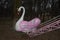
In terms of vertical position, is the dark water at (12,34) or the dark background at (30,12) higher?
the dark background at (30,12)

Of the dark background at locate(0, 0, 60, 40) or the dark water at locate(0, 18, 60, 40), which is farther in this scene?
the dark background at locate(0, 0, 60, 40)

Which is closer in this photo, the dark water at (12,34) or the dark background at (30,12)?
the dark water at (12,34)

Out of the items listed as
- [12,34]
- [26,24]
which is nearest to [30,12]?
[26,24]

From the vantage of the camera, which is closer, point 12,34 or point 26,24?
point 12,34

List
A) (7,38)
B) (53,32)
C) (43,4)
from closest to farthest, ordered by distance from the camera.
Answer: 1. (7,38)
2. (53,32)
3. (43,4)

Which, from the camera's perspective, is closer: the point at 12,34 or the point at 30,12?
the point at 12,34

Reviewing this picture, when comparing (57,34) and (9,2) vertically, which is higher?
(9,2)

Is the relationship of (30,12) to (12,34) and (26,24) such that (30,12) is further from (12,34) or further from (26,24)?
(12,34)

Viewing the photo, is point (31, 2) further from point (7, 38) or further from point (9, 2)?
point (7, 38)

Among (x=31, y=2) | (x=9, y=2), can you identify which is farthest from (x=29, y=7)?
(x=9, y=2)

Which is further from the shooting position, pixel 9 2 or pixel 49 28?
pixel 9 2

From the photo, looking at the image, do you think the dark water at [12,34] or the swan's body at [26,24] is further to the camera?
the swan's body at [26,24]

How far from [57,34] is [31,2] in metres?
0.25

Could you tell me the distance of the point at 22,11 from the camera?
3.43 feet
